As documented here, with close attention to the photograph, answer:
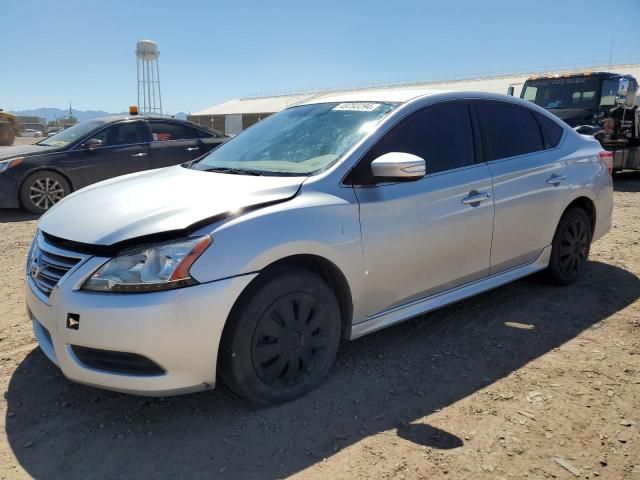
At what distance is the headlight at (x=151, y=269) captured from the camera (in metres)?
2.34

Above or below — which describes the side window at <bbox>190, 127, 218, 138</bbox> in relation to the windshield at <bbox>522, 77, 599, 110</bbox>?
below

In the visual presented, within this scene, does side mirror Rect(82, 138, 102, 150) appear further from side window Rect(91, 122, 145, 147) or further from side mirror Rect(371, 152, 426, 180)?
side mirror Rect(371, 152, 426, 180)

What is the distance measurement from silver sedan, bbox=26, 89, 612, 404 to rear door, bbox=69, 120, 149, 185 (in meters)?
4.86

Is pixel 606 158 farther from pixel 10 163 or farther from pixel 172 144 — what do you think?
pixel 10 163

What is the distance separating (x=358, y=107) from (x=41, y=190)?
6.07 metres

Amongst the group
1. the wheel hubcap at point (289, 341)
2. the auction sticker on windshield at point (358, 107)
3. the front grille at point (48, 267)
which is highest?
the auction sticker on windshield at point (358, 107)

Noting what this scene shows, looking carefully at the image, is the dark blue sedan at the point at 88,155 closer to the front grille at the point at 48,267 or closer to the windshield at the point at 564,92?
the front grille at the point at 48,267

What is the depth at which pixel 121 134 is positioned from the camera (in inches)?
328

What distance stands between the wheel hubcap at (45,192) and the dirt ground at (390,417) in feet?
14.7

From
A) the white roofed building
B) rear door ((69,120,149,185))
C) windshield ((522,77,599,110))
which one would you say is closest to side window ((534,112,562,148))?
rear door ((69,120,149,185))

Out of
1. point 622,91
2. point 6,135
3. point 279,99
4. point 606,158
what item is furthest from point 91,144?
point 279,99

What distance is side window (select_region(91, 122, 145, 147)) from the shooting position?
8.22 meters

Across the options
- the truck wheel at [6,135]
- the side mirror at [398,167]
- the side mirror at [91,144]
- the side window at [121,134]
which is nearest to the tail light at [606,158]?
the side mirror at [398,167]

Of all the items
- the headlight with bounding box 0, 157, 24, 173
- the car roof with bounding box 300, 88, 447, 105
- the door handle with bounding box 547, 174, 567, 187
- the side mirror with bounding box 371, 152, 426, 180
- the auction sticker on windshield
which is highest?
the car roof with bounding box 300, 88, 447, 105
